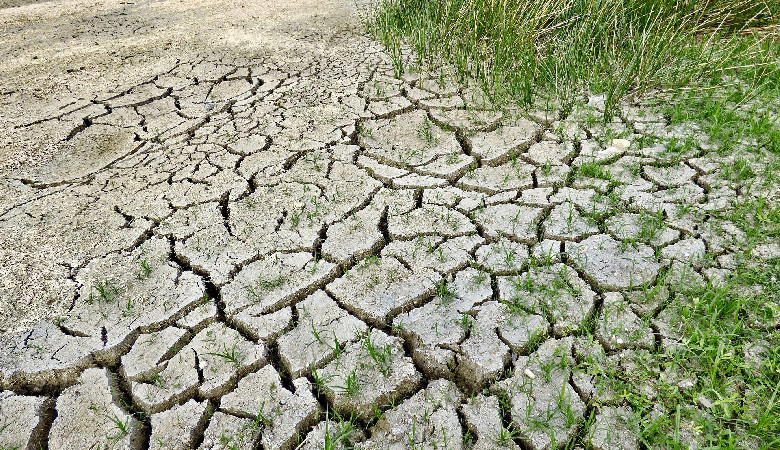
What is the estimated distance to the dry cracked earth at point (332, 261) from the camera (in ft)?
5.34

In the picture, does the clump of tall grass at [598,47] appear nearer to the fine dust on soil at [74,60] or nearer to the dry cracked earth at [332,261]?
the dry cracked earth at [332,261]

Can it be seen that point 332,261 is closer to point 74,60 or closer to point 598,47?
point 598,47

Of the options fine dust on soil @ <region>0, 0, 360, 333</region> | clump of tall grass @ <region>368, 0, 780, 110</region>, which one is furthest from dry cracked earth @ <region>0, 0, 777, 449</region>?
clump of tall grass @ <region>368, 0, 780, 110</region>

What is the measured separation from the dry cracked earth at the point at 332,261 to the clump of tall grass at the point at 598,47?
0.24m

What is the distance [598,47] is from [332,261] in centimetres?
215

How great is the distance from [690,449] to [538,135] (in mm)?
1771

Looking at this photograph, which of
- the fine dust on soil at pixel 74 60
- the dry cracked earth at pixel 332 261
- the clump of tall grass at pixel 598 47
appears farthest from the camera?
the clump of tall grass at pixel 598 47

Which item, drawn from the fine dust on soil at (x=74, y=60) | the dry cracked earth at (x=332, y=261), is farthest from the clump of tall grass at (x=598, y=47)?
the fine dust on soil at (x=74, y=60)

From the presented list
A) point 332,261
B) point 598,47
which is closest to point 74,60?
point 332,261

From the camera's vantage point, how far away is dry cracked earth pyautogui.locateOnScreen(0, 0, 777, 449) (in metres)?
1.63

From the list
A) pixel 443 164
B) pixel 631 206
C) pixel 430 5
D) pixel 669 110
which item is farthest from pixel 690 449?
pixel 430 5

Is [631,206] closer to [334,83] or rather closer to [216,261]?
[216,261]

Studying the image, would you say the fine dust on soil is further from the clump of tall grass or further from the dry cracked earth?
the clump of tall grass

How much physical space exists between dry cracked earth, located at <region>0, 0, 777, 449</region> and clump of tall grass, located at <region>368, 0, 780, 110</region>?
0.79 feet
